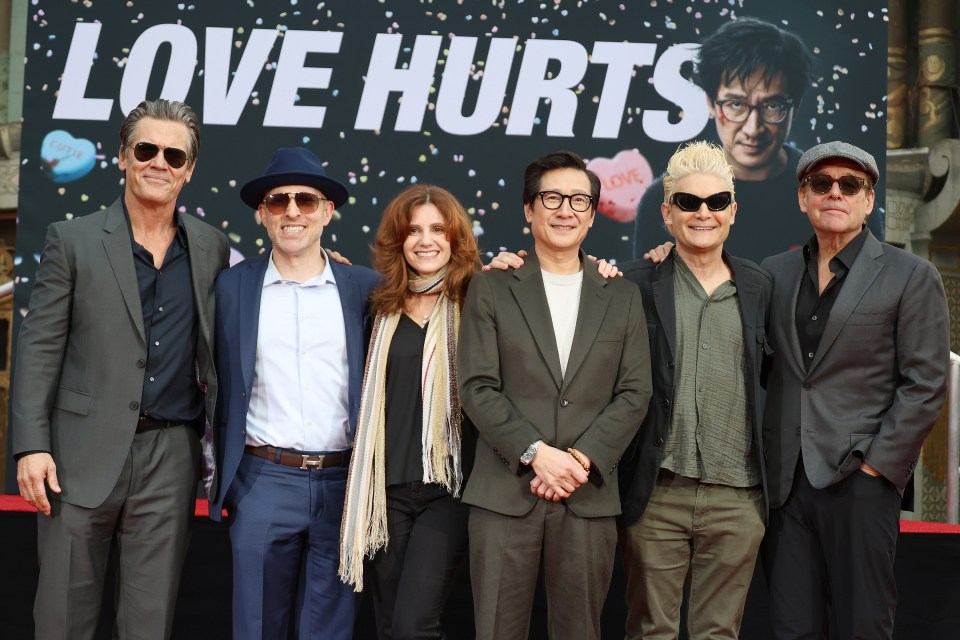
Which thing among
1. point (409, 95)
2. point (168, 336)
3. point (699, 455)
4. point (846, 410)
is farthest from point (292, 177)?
point (409, 95)

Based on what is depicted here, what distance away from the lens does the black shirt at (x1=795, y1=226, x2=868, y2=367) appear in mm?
3064

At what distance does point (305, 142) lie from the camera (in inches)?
223

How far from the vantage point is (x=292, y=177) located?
3.09 meters

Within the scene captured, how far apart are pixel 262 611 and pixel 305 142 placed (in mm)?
3313

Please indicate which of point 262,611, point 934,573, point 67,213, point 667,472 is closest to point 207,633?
point 262,611

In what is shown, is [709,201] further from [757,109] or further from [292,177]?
[757,109]

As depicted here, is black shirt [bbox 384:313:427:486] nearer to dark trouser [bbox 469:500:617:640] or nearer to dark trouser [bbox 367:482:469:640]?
dark trouser [bbox 367:482:469:640]

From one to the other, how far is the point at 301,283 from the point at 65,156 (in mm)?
3242

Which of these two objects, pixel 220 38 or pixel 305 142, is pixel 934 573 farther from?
pixel 220 38

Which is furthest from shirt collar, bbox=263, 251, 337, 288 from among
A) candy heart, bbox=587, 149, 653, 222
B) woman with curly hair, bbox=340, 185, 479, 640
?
candy heart, bbox=587, 149, 653, 222

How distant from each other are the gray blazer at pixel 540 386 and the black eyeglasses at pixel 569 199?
0.22 meters

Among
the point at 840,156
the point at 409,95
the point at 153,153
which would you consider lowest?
the point at 153,153

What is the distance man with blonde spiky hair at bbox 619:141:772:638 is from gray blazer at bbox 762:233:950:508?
14cm

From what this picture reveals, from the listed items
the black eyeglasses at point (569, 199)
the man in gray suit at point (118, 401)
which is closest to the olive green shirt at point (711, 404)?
the black eyeglasses at point (569, 199)
